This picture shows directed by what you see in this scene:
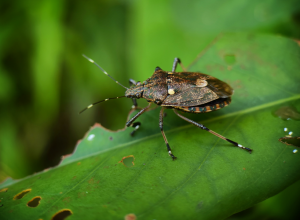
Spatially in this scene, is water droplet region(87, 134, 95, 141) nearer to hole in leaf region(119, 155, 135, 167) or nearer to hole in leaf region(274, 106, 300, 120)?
hole in leaf region(119, 155, 135, 167)

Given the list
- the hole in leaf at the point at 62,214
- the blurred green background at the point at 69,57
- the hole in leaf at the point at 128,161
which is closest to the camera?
the hole in leaf at the point at 62,214

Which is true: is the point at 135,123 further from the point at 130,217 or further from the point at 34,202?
the point at 34,202

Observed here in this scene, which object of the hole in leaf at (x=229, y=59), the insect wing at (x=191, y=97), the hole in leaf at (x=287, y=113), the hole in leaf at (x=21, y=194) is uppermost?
the hole in leaf at (x=229, y=59)

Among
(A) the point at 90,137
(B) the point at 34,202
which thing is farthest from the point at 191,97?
(B) the point at 34,202

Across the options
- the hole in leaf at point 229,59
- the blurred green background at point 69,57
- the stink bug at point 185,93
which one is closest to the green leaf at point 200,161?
the hole in leaf at point 229,59

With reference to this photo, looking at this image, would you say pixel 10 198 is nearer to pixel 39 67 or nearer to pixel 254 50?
pixel 39 67

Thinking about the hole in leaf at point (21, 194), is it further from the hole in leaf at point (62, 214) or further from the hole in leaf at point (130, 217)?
the hole in leaf at point (130, 217)

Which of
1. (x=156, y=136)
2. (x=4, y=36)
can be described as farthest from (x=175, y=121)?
(x=4, y=36)

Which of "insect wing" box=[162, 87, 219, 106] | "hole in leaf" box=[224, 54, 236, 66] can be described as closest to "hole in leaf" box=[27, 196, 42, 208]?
"insect wing" box=[162, 87, 219, 106]
